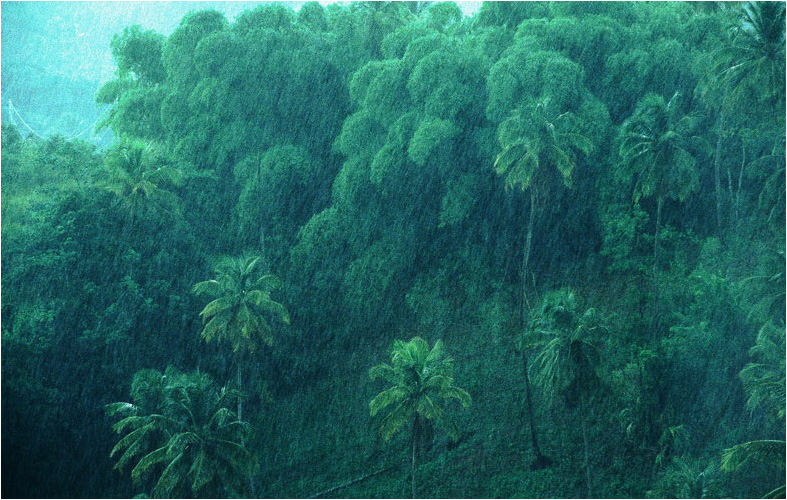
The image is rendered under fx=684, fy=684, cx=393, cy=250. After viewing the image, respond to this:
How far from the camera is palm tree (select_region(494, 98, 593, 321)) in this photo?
62.9 ft

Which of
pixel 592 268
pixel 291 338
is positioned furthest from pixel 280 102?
pixel 592 268

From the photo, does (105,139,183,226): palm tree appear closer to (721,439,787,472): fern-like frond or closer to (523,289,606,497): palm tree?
(523,289,606,497): palm tree

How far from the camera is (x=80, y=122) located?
57.1m

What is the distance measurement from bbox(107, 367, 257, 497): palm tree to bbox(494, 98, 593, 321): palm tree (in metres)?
10.1

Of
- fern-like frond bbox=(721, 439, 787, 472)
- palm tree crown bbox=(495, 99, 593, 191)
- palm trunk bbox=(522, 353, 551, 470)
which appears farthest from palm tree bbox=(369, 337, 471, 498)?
fern-like frond bbox=(721, 439, 787, 472)

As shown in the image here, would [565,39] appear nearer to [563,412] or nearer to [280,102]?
[280,102]

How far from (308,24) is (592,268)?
15.2m

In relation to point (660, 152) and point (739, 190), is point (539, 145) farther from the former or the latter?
point (739, 190)

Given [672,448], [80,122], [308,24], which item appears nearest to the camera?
[672,448]

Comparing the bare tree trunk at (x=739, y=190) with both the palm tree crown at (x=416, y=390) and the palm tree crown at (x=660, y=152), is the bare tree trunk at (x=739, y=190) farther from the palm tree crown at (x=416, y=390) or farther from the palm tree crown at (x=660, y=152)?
the palm tree crown at (x=416, y=390)

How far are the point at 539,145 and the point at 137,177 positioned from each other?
13.2m

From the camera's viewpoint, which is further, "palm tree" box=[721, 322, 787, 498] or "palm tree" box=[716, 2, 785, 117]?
"palm tree" box=[716, 2, 785, 117]

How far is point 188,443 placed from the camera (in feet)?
50.6

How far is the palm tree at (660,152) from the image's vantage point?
67.9ft
